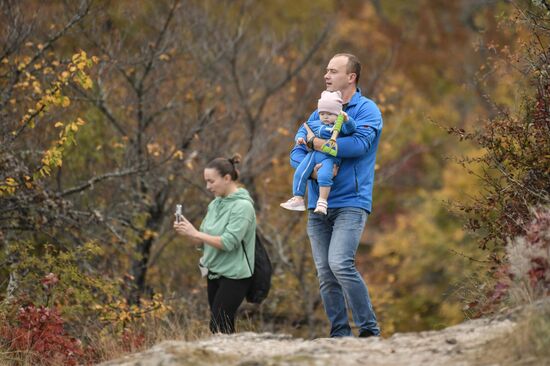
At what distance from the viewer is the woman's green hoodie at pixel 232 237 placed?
676 centimetres

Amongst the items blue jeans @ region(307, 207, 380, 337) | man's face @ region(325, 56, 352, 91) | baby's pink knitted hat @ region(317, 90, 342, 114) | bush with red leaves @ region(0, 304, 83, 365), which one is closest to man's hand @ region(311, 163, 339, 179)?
blue jeans @ region(307, 207, 380, 337)

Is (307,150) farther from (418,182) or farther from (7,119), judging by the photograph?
(418,182)

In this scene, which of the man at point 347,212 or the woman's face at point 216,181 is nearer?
the man at point 347,212

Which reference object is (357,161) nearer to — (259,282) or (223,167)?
(223,167)

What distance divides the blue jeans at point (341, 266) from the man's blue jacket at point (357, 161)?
0.07 metres

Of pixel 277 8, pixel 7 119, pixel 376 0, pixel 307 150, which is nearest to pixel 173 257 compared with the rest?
pixel 7 119

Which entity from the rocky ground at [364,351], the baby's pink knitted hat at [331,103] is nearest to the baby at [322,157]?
the baby's pink knitted hat at [331,103]

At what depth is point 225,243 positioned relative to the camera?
22.0 feet

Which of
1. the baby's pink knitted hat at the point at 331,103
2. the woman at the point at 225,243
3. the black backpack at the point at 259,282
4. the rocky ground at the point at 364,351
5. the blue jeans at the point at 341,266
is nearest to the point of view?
the rocky ground at the point at 364,351

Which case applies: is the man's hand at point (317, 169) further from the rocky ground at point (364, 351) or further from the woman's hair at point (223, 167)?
the rocky ground at point (364, 351)

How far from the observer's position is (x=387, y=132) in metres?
19.9

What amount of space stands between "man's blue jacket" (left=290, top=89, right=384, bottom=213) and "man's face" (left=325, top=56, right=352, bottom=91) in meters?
0.14

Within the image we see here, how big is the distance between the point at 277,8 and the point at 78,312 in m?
21.0

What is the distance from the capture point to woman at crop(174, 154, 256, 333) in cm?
672
